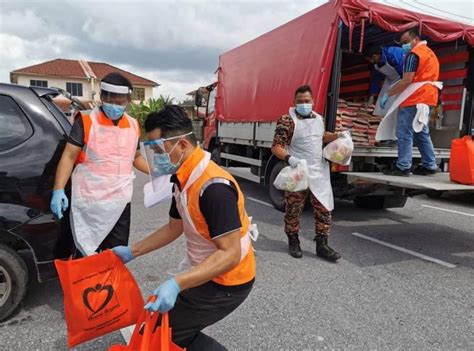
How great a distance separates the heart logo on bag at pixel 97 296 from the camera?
2.02 meters

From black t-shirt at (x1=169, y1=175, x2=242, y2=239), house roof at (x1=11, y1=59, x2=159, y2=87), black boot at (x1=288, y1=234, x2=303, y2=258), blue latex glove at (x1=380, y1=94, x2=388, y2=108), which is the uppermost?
house roof at (x1=11, y1=59, x2=159, y2=87)

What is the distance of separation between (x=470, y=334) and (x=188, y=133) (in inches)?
96.9

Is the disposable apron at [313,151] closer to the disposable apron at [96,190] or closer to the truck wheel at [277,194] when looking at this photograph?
the truck wheel at [277,194]

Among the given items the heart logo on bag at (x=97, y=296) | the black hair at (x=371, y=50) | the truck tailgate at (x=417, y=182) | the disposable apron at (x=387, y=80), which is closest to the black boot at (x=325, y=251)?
the truck tailgate at (x=417, y=182)

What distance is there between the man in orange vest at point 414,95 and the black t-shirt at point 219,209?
10.8 ft

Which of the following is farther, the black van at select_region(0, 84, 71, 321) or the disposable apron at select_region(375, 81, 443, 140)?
the disposable apron at select_region(375, 81, 443, 140)

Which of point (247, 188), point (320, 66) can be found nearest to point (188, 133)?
point (320, 66)

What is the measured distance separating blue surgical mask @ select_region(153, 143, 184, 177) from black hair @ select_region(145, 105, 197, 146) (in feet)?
0.25

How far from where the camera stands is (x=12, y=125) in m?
2.75

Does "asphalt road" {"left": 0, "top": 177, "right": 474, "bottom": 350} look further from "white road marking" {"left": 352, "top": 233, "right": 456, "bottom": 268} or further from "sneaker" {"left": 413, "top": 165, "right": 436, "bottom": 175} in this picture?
"sneaker" {"left": 413, "top": 165, "right": 436, "bottom": 175}

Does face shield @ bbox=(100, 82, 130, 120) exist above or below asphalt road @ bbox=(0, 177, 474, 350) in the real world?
above

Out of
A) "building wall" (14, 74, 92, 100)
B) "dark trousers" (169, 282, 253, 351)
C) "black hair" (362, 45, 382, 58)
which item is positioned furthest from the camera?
"building wall" (14, 74, 92, 100)

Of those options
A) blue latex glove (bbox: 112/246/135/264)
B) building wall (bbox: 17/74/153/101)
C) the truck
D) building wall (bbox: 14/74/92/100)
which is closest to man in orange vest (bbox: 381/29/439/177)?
the truck

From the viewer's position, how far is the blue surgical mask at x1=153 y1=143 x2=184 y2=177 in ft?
5.97
